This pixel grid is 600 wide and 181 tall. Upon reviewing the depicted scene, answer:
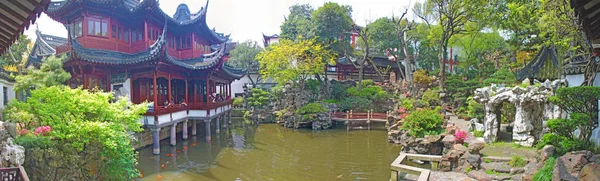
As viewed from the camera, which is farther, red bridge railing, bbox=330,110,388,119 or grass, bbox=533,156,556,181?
red bridge railing, bbox=330,110,388,119

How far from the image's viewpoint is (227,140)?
18234 millimetres

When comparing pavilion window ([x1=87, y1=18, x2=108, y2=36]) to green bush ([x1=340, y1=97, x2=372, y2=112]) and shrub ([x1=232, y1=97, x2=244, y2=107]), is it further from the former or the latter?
green bush ([x1=340, y1=97, x2=372, y2=112])

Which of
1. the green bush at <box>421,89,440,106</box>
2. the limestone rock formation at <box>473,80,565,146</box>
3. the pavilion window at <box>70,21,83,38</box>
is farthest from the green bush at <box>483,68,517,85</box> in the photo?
the pavilion window at <box>70,21,83,38</box>

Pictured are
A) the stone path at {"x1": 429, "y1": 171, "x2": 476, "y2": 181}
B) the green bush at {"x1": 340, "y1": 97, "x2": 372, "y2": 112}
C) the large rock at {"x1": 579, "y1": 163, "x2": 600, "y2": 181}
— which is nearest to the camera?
the large rock at {"x1": 579, "y1": 163, "x2": 600, "y2": 181}

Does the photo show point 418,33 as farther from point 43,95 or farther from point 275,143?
point 43,95

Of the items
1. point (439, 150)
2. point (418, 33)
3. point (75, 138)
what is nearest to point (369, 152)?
point (439, 150)

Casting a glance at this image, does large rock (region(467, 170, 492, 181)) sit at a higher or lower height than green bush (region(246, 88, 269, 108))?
lower

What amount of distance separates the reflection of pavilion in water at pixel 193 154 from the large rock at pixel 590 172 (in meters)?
9.80

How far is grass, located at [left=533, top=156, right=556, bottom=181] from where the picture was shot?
6.50 m

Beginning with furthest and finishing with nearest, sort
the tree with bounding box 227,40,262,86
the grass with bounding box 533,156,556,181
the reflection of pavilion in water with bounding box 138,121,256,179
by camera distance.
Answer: the tree with bounding box 227,40,262,86 → the reflection of pavilion in water with bounding box 138,121,256,179 → the grass with bounding box 533,156,556,181

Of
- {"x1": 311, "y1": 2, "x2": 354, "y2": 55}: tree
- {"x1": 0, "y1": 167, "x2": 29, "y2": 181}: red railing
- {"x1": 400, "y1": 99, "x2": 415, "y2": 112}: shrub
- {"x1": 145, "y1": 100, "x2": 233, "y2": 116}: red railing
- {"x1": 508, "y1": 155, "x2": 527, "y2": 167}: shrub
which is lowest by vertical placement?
{"x1": 508, "y1": 155, "x2": 527, "y2": 167}: shrub

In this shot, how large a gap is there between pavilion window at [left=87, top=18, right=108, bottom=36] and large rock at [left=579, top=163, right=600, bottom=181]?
1665 cm

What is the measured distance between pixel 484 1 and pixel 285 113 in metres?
14.4

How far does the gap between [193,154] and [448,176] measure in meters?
10.2
